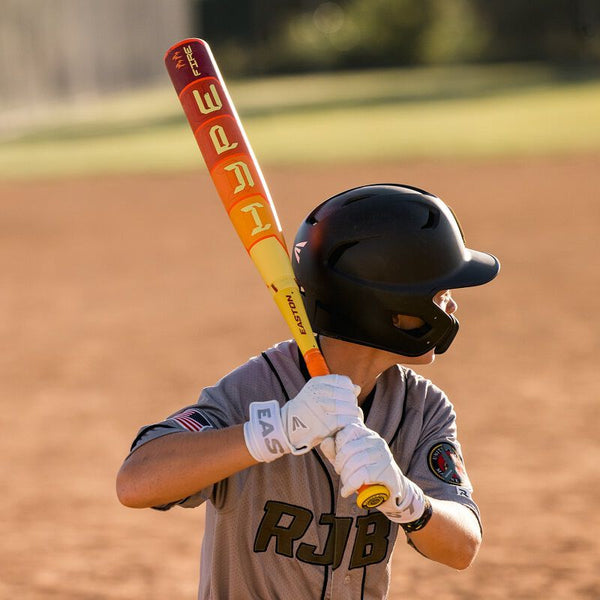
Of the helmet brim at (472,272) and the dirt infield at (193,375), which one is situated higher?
the dirt infield at (193,375)

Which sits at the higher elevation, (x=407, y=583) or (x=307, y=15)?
(x=307, y=15)

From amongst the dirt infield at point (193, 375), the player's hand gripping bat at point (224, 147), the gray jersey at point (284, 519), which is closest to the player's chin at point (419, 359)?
the gray jersey at point (284, 519)

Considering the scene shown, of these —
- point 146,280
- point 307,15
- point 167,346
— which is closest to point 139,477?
point 167,346

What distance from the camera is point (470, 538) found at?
256 centimetres

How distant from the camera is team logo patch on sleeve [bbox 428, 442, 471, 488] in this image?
2650mm

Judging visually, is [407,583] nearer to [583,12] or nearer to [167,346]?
[167,346]

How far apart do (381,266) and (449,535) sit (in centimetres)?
62

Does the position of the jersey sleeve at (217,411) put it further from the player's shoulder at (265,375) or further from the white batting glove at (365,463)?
the white batting glove at (365,463)

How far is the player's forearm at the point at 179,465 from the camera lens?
2.29m

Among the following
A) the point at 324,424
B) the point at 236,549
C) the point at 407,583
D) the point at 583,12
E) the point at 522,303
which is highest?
the point at 583,12

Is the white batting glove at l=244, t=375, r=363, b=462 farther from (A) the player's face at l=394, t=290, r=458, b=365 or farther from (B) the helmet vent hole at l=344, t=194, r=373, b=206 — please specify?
(B) the helmet vent hole at l=344, t=194, r=373, b=206

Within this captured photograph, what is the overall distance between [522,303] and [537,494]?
5020 millimetres

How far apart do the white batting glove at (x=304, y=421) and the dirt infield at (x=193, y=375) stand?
8.50 feet

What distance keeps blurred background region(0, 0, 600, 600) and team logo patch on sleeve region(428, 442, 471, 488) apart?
82.9 inches
